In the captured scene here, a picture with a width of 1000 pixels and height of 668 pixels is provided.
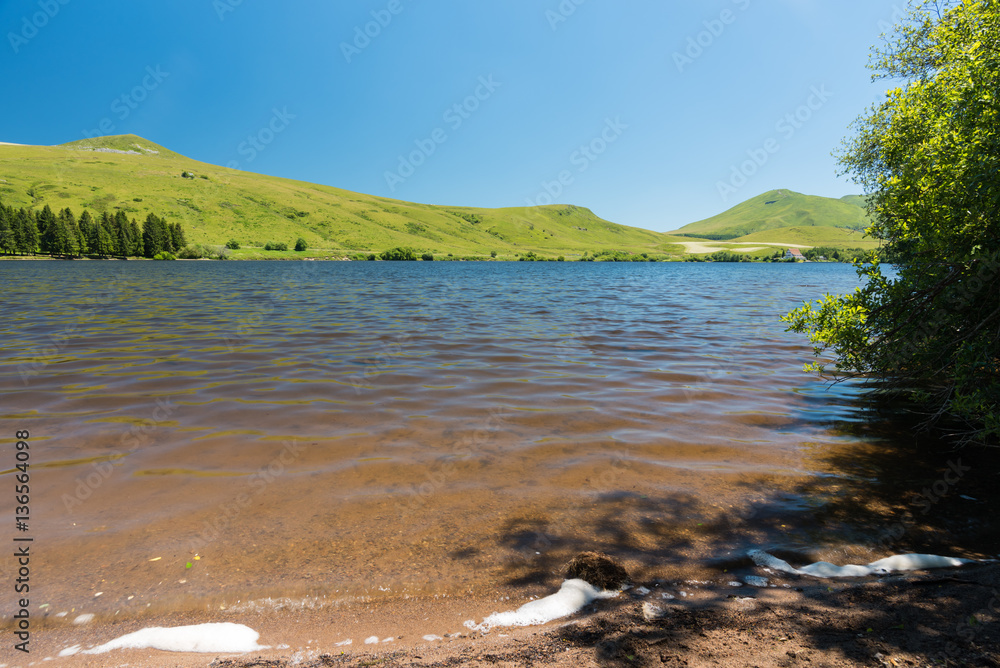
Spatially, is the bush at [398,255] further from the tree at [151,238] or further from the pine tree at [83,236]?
the pine tree at [83,236]

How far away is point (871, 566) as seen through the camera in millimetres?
4574

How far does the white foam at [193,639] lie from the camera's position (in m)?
3.46

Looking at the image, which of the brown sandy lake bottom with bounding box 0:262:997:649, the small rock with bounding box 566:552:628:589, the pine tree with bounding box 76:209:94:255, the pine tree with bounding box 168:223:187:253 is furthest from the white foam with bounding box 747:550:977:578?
the pine tree with bounding box 168:223:187:253

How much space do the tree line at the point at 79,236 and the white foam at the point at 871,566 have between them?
148 m

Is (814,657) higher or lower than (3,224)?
lower

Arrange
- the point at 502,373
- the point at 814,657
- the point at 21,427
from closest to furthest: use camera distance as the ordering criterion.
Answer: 1. the point at 814,657
2. the point at 21,427
3. the point at 502,373

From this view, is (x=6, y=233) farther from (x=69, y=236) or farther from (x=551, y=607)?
(x=551, y=607)

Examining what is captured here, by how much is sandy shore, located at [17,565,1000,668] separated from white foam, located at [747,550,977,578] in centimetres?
22

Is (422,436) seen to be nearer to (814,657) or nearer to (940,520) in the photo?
(814,657)

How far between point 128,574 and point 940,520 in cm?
895

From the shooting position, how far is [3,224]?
100812 mm

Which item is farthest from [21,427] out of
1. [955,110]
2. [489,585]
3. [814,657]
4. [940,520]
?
[955,110]

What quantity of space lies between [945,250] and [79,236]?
155 metres

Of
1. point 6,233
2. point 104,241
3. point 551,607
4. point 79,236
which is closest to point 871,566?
point 551,607
